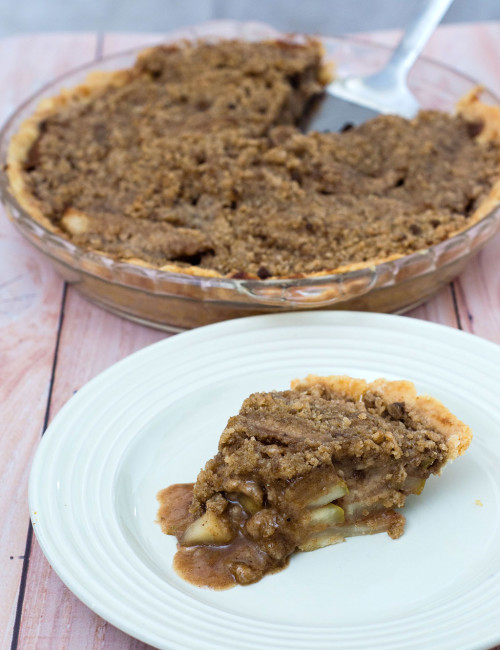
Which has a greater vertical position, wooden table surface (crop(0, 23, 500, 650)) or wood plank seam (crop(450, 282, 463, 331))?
wood plank seam (crop(450, 282, 463, 331))

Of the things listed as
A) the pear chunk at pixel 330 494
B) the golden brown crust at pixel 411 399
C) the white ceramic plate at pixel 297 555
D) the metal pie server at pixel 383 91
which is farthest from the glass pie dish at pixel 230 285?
the metal pie server at pixel 383 91

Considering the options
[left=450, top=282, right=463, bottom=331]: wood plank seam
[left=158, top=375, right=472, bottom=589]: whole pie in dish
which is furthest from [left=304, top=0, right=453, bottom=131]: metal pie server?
[left=158, top=375, right=472, bottom=589]: whole pie in dish

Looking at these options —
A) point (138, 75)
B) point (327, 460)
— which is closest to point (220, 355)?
point (327, 460)

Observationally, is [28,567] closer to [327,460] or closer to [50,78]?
[327,460]

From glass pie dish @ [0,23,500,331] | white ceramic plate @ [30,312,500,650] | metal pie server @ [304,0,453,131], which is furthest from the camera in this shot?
metal pie server @ [304,0,453,131]

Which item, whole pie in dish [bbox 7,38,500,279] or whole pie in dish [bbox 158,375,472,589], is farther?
whole pie in dish [bbox 7,38,500,279]

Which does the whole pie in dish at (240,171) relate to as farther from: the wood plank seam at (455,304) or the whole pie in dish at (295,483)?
the whole pie in dish at (295,483)

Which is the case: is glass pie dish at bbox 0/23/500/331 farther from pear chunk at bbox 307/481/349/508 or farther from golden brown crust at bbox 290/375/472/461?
pear chunk at bbox 307/481/349/508
